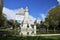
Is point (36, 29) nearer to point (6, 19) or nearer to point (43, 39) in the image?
point (43, 39)

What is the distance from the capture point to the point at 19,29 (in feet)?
21.0

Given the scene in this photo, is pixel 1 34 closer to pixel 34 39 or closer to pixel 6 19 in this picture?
pixel 6 19

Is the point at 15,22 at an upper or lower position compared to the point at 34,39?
upper

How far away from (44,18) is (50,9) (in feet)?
1.07

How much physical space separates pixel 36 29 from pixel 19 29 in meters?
0.50

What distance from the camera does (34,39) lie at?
621 centimetres

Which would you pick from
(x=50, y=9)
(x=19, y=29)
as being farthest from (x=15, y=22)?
(x=50, y=9)

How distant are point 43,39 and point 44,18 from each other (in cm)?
68

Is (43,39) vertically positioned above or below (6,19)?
below

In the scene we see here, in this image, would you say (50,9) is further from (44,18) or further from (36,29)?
(36,29)

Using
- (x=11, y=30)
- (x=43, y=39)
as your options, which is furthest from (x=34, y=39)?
(x=11, y=30)

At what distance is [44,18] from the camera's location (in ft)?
21.6

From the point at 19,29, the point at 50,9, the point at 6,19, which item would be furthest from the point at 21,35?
the point at 50,9

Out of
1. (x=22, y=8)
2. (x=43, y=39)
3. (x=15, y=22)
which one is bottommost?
(x=43, y=39)
